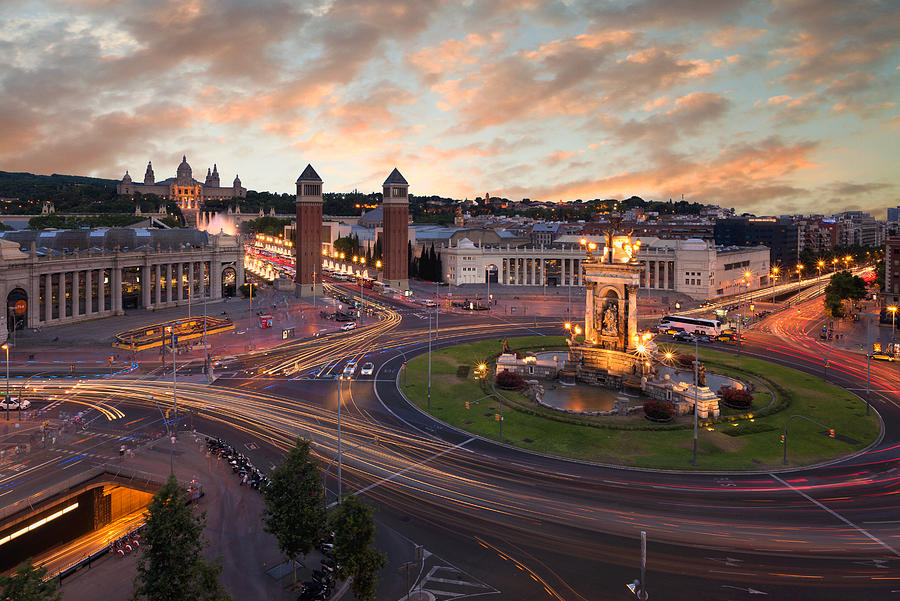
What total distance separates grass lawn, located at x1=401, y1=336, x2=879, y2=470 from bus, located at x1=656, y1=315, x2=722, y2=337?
1036 inches

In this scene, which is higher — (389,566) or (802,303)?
(802,303)

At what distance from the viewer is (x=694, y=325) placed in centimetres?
10138

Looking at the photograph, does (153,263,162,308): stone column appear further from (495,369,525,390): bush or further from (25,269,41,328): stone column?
(495,369,525,390): bush

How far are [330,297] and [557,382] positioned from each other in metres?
92.3

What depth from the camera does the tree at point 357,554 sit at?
2683 cm

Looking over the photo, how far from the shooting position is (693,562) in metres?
31.6

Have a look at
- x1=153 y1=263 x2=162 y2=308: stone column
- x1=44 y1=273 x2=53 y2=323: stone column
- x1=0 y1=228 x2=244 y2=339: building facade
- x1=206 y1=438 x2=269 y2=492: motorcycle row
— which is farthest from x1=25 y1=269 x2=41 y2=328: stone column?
x1=206 y1=438 x2=269 y2=492: motorcycle row

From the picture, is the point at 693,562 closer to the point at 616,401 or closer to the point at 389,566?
the point at 389,566

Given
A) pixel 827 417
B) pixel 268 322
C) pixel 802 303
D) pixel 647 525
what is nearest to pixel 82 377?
pixel 268 322

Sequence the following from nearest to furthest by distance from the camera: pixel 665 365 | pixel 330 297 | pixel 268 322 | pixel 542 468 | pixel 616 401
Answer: pixel 542 468, pixel 616 401, pixel 665 365, pixel 268 322, pixel 330 297

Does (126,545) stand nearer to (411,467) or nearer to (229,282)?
(411,467)

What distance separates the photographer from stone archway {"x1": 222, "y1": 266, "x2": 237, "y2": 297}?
142 metres

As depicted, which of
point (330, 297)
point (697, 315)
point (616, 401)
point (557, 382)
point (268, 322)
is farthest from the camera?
point (330, 297)

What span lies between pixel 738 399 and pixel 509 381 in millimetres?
24092
